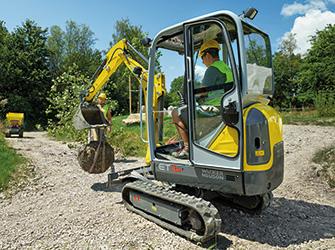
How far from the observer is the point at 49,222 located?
13.8 ft

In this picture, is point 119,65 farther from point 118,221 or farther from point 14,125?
point 14,125

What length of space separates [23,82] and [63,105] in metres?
17.4

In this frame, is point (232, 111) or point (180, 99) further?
point (180, 99)

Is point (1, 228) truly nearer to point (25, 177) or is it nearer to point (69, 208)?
point (69, 208)

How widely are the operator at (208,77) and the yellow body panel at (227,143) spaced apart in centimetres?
40

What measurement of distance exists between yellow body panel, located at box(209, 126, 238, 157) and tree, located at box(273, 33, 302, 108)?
33871mm

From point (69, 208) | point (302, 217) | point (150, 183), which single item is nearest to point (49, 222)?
point (69, 208)

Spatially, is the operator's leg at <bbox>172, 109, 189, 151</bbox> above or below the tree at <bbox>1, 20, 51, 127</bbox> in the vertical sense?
below

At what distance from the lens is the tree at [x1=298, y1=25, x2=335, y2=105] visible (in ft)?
99.1

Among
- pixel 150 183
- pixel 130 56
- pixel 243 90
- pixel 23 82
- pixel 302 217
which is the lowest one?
pixel 302 217

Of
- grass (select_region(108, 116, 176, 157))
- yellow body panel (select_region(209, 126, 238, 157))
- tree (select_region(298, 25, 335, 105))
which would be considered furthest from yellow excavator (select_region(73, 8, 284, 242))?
tree (select_region(298, 25, 335, 105))

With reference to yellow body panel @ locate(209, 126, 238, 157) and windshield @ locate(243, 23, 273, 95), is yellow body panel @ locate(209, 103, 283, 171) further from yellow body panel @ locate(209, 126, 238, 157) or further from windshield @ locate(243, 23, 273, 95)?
windshield @ locate(243, 23, 273, 95)

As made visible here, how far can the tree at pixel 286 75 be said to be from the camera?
3609 centimetres

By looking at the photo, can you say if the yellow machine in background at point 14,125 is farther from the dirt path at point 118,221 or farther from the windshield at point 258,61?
the windshield at point 258,61
